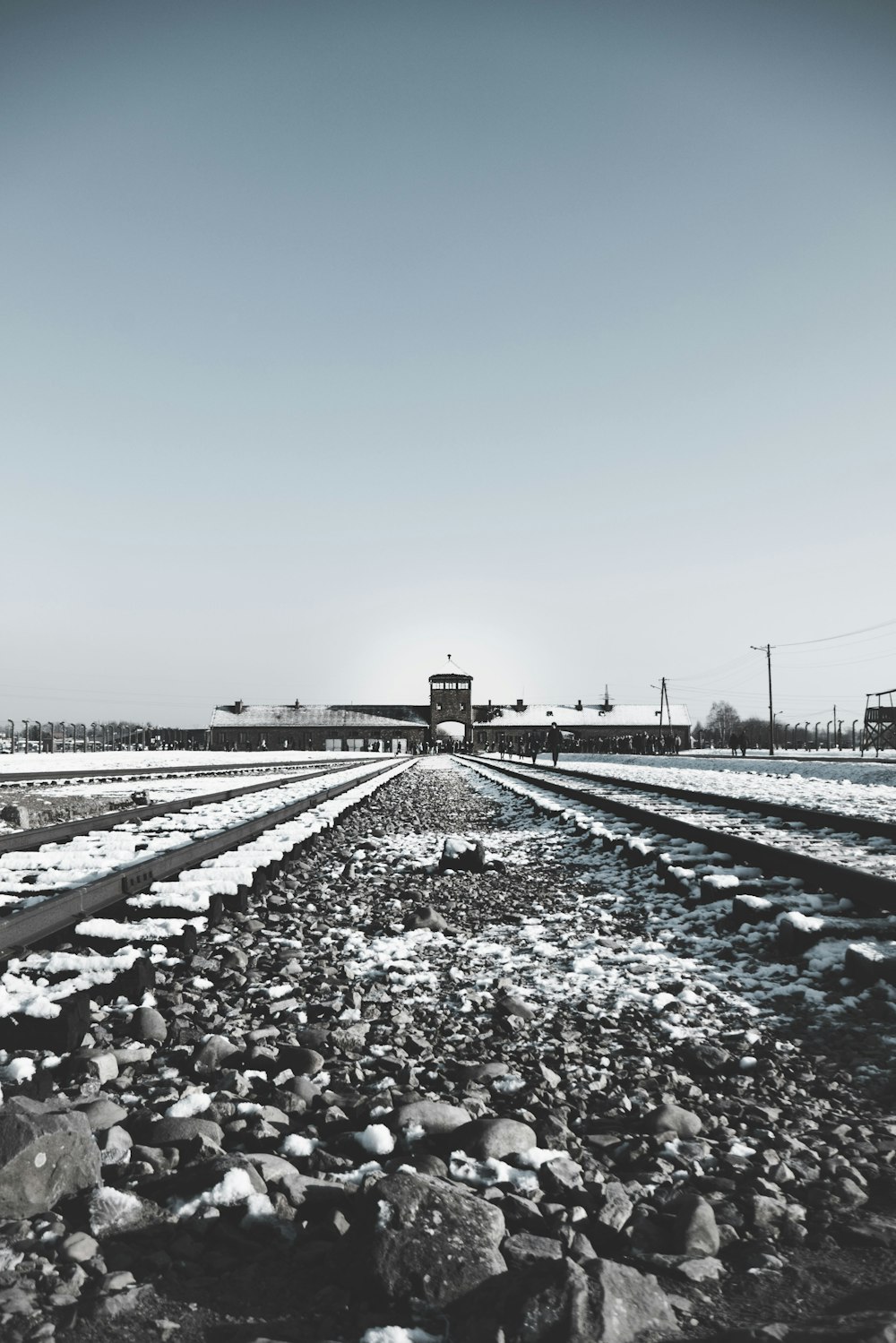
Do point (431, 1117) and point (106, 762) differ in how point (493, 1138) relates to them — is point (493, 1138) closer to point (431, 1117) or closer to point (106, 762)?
point (431, 1117)

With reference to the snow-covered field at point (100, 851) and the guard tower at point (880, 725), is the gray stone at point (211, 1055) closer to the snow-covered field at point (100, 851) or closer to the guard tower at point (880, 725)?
the snow-covered field at point (100, 851)

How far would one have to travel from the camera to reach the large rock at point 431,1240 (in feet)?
5.13

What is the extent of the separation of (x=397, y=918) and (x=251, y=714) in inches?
3851

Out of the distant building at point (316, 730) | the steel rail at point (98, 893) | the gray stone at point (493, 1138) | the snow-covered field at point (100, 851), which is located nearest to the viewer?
the gray stone at point (493, 1138)

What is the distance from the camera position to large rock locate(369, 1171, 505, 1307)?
156 centimetres

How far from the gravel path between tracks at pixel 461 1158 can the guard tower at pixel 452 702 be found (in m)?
93.8

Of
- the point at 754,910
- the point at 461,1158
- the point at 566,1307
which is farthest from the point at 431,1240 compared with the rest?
the point at 754,910

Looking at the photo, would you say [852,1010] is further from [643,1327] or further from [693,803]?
[693,803]

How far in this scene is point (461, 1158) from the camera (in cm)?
208

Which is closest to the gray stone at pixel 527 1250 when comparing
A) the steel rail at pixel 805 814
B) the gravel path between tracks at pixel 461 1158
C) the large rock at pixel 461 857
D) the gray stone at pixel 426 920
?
the gravel path between tracks at pixel 461 1158

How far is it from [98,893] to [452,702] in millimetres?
93769

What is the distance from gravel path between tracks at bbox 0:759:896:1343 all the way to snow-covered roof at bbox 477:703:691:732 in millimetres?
98266

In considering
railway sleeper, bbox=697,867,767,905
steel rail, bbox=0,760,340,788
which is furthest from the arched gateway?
railway sleeper, bbox=697,867,767,905

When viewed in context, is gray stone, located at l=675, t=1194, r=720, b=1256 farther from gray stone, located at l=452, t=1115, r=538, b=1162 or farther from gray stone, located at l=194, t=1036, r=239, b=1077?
gray stone, located at l=194, t=1036, r=239, b=1077
